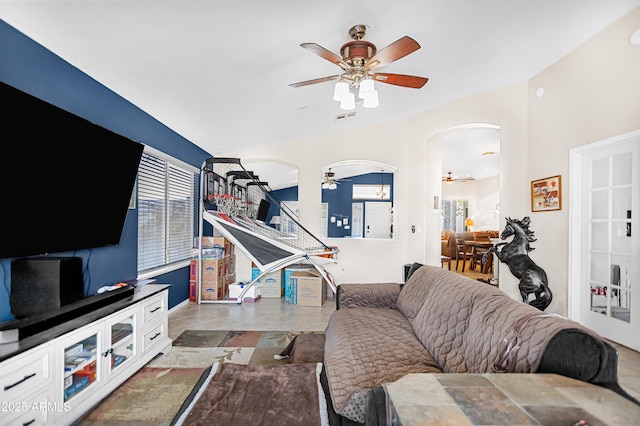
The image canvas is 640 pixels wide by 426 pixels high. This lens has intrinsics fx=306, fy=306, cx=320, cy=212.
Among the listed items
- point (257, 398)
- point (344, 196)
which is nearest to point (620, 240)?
point (257, 398)

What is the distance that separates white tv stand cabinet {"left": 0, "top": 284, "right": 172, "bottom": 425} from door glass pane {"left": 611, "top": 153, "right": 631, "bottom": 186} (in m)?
4.41

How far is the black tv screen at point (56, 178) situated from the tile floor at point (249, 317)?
4.91 feet

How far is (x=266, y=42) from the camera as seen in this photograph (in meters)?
2.22

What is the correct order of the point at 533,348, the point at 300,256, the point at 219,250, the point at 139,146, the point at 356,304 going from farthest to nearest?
the point at 219,250, the point at 300,256, the point at 356,304, the point at 139,146, the point at 533,348

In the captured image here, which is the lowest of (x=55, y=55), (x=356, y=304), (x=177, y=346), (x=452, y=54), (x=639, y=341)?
(x=177, y=346)

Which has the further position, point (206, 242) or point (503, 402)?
point (206, 242)

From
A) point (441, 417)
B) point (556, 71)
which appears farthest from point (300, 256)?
point (556, 71)

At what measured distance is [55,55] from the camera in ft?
7.00

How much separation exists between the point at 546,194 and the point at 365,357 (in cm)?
324

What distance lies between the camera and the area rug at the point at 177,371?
6.29 ft

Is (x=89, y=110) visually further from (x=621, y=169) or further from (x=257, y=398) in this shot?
(x=621, y=169)

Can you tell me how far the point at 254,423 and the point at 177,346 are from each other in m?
1.83

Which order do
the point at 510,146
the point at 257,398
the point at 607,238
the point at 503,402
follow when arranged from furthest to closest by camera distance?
the point at 510,146
the point at 607,238
the point at 257,398
the point at 503,402

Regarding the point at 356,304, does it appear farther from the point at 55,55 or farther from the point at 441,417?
the point at 55,55
